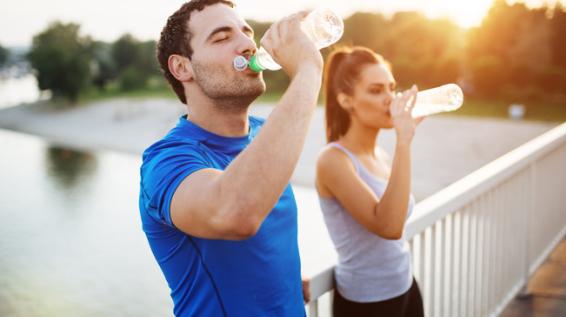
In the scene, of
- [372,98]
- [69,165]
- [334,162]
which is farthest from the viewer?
[69,165]

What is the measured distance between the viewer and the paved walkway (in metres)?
2.74

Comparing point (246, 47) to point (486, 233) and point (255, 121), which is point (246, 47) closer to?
point (255, 121)

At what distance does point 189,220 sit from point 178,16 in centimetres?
50

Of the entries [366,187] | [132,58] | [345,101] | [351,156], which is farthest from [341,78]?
[132,58]

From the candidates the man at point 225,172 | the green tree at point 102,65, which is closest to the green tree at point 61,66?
the green tree at point 102,65

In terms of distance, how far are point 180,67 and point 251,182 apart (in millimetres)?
416

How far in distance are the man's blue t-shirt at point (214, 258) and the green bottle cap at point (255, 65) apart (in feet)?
0.51

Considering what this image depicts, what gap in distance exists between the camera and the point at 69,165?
20234mm

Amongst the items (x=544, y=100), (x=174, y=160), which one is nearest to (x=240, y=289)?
(x=174, y=160)

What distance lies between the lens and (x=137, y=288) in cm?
718

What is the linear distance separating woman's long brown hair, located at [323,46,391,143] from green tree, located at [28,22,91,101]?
3699 centimetres

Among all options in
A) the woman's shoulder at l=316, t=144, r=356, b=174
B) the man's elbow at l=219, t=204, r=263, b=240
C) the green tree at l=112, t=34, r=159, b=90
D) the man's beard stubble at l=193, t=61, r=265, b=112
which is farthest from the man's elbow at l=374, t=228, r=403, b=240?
the green tree at l=112, t=34, r=159, b=90

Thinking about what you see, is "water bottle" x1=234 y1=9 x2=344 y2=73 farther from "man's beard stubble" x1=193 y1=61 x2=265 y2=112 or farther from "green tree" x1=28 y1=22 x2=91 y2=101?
"green tree" x1=28 y1=22 x2=91 y2=101

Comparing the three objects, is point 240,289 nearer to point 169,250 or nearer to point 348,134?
point 169,250
